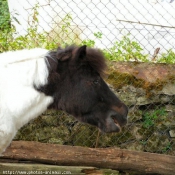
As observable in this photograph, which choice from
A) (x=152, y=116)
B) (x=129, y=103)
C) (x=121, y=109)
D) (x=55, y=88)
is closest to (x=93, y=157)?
(x=129, y=103)

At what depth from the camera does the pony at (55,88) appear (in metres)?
4.23

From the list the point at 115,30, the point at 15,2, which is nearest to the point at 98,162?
the point at 115,30

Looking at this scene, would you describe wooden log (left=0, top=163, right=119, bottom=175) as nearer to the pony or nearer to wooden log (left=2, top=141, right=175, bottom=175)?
wooden log (left=2, top=141, right=175, bottom=175)

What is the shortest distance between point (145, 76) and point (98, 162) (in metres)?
1.32

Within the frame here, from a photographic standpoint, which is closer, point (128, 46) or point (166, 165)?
point (166, 165)

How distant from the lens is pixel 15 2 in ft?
27.1

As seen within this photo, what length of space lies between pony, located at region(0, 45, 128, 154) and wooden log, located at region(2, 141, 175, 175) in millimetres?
1262

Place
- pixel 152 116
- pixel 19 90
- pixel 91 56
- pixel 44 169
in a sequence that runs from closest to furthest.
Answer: pixel 19 90 < pixel 91 56 < pixel 44 169 < pixel 152 116

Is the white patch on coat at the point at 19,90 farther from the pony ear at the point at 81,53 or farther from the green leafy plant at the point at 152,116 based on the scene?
the green leafy plant at the point at 152,116

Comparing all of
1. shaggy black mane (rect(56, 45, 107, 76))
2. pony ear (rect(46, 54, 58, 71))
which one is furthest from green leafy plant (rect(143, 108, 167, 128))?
pony ear (rect(46, 54, 58, 71))

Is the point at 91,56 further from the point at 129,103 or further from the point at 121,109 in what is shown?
the point at 129,103

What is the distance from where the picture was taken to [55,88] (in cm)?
441

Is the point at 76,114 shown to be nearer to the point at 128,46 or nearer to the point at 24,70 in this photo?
the point at 24,70

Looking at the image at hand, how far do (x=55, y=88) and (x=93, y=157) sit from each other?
5.56ft
